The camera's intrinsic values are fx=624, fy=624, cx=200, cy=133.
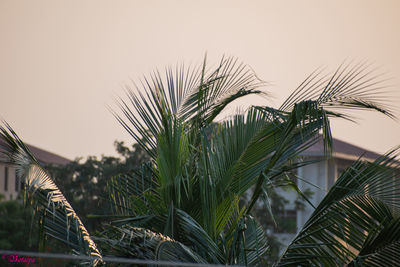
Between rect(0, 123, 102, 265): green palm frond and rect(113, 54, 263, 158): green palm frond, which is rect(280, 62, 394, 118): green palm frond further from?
rect(0, 123, 102, 265): green palm frond

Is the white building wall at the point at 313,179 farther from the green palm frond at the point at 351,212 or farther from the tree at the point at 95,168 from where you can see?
the green palm frond at the point at 351,212

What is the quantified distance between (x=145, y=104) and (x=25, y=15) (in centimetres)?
1757

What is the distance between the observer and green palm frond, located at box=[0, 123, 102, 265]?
4230 mm

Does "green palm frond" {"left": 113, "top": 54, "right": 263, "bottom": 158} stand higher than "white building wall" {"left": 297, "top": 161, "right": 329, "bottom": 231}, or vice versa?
"white building wall" {"left": 297, "top": 161, "right": 329, "bottom": 231}

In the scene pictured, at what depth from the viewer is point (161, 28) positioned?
15.0 meters

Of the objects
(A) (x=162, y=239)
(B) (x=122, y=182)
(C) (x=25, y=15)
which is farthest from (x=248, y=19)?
(A) (x=162, y=239)

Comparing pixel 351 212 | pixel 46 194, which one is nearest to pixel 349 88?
pixel 351 212

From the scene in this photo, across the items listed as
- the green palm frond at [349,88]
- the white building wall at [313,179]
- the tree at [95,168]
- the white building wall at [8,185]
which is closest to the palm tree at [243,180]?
the green palm frond at [349,88]

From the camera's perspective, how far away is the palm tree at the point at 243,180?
416cm

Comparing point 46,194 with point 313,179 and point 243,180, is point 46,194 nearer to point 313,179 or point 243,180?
point 243,180

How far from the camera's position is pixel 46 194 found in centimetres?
432

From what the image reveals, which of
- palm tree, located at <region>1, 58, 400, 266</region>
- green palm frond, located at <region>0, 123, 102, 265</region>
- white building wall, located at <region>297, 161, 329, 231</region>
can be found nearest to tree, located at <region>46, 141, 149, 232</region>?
white building wall, located at <region>297, 161, 329, 231</region>

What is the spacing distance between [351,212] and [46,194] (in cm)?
213

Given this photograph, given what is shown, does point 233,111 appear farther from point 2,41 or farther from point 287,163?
point 2,41
